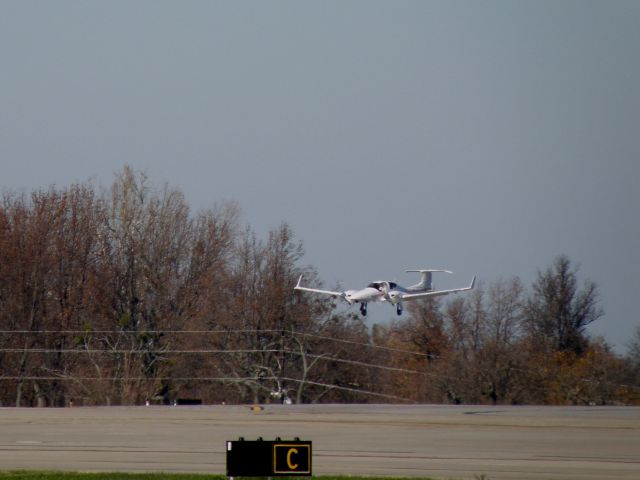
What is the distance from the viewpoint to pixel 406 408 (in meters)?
30.2

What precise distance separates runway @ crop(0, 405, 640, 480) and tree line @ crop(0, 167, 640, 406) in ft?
37.4

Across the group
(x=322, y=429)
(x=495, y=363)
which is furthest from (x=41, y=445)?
(x=495, y=363)

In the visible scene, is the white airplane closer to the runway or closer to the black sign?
the runway

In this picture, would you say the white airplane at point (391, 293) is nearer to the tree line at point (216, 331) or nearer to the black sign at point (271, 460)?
the tree line at point (216, 331)

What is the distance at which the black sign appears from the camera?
13.8 metres

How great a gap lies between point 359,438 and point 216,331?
76.3ft

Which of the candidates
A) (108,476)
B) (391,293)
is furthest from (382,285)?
(108,476)

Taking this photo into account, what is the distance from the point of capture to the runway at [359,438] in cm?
1739

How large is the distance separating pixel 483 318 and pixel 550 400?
12.5 metres

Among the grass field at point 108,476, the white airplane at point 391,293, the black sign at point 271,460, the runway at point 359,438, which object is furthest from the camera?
the white airplane at point 391,293

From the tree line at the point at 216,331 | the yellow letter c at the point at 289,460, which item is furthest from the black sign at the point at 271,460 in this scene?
the tree line at the point at 216,331

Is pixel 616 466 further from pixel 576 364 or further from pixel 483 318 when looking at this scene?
pixel 483 318

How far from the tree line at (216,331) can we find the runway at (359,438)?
1139 centimetres

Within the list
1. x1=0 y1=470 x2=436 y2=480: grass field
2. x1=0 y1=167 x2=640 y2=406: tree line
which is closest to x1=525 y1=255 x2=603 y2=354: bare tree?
x1=0 y1=167 x2=640 y2=406: tree line
